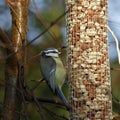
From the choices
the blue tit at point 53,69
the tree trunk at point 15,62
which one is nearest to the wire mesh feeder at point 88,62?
the blue tit at point 53,69

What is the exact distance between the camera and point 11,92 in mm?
3520

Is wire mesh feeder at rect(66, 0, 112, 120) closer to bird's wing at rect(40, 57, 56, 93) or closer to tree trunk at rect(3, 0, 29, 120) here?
bird's wing at rect(40, 57, 56, 93)

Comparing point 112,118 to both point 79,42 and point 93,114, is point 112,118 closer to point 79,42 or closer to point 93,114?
point 93,114

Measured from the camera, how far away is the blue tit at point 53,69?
3.79m

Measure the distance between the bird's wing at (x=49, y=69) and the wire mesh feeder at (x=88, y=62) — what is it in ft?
0.47

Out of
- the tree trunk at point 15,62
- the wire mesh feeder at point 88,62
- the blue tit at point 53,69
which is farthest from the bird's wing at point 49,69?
the tree trunk at point 15,62

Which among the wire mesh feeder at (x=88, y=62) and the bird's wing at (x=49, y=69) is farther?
the bird's wing at (x=49, y=69)

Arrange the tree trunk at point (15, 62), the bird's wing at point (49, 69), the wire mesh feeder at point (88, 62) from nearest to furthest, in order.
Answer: the tree trunk at point (15, 62)
the wire mesh feeder at point (88, 62)
the bird's wing at point (49, 69)

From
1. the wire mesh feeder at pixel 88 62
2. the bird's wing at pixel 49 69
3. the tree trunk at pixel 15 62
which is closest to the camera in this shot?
the tree trunk at pixel 15 62

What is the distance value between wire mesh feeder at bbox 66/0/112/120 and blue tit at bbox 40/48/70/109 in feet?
0.27

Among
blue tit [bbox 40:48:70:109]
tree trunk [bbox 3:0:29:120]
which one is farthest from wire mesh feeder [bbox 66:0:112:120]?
tree trunk [bbox 3:0:29:120]

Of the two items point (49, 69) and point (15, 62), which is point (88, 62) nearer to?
point (49, 69)

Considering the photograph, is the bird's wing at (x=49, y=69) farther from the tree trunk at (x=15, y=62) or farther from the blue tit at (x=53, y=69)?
the tree trunk at (x=15, y=62)

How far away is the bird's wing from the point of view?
3791mm
